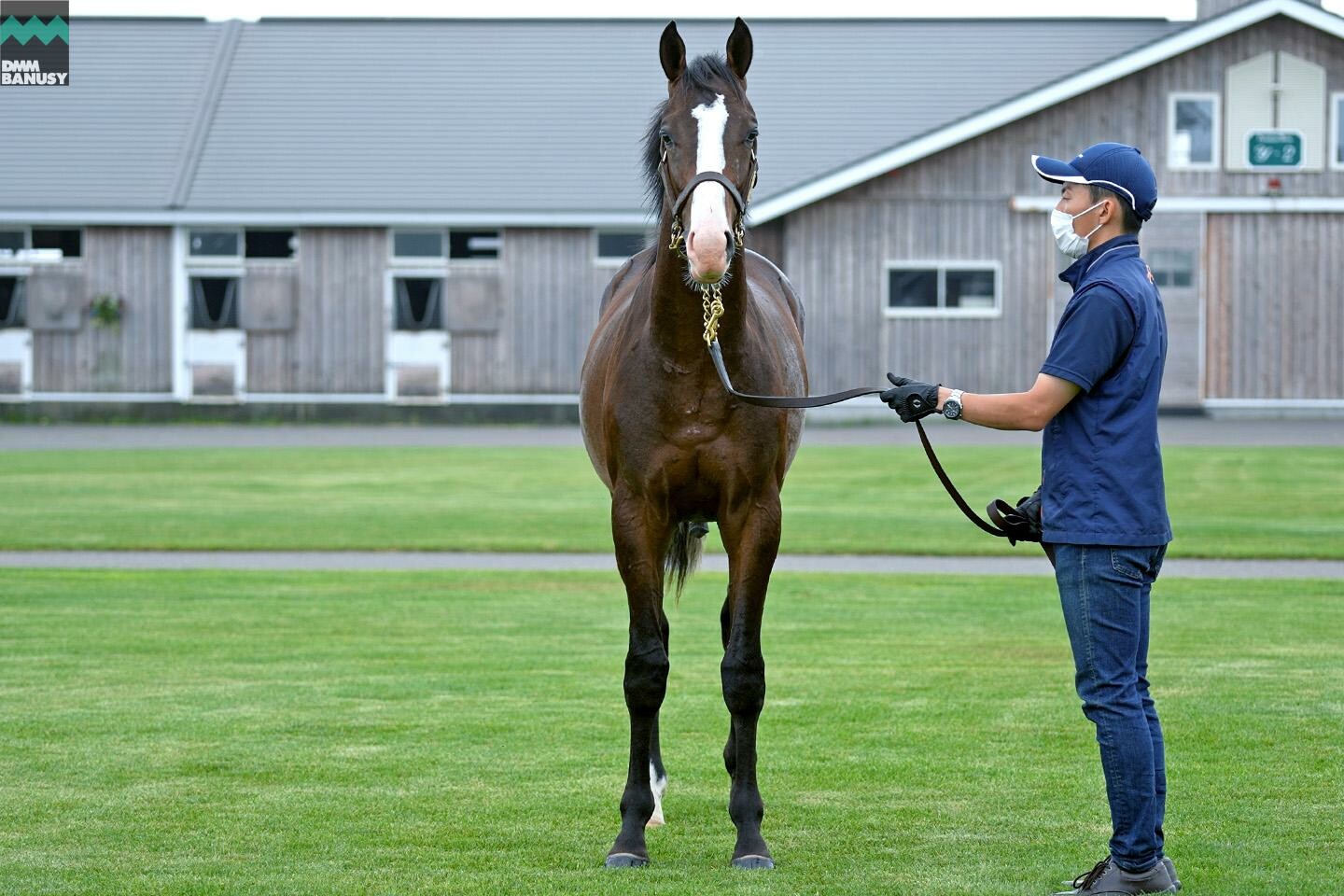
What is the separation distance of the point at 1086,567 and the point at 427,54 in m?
35.9

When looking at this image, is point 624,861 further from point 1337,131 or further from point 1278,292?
point 1337,131

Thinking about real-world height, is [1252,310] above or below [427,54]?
below

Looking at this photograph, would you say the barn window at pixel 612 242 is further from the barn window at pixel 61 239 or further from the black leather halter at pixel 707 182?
the black leather halter at pixel 707 182

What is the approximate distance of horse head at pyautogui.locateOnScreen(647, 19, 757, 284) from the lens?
5508mm

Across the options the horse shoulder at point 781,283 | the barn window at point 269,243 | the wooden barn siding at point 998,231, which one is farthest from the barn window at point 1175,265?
the horse shoulder at point 781,283

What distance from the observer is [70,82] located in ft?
127

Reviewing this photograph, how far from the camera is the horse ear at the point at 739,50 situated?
6234mm

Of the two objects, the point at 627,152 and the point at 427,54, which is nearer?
the point at 627,152

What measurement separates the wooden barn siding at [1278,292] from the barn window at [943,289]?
419 cm

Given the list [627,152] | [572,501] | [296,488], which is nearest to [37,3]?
[627,152]

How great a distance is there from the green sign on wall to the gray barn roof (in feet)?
15.4

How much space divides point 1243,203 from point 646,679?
29.1 meters

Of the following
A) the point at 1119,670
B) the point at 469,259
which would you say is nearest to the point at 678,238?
the point at 1119,670

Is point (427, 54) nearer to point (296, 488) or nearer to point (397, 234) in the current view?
point (397, 234)
